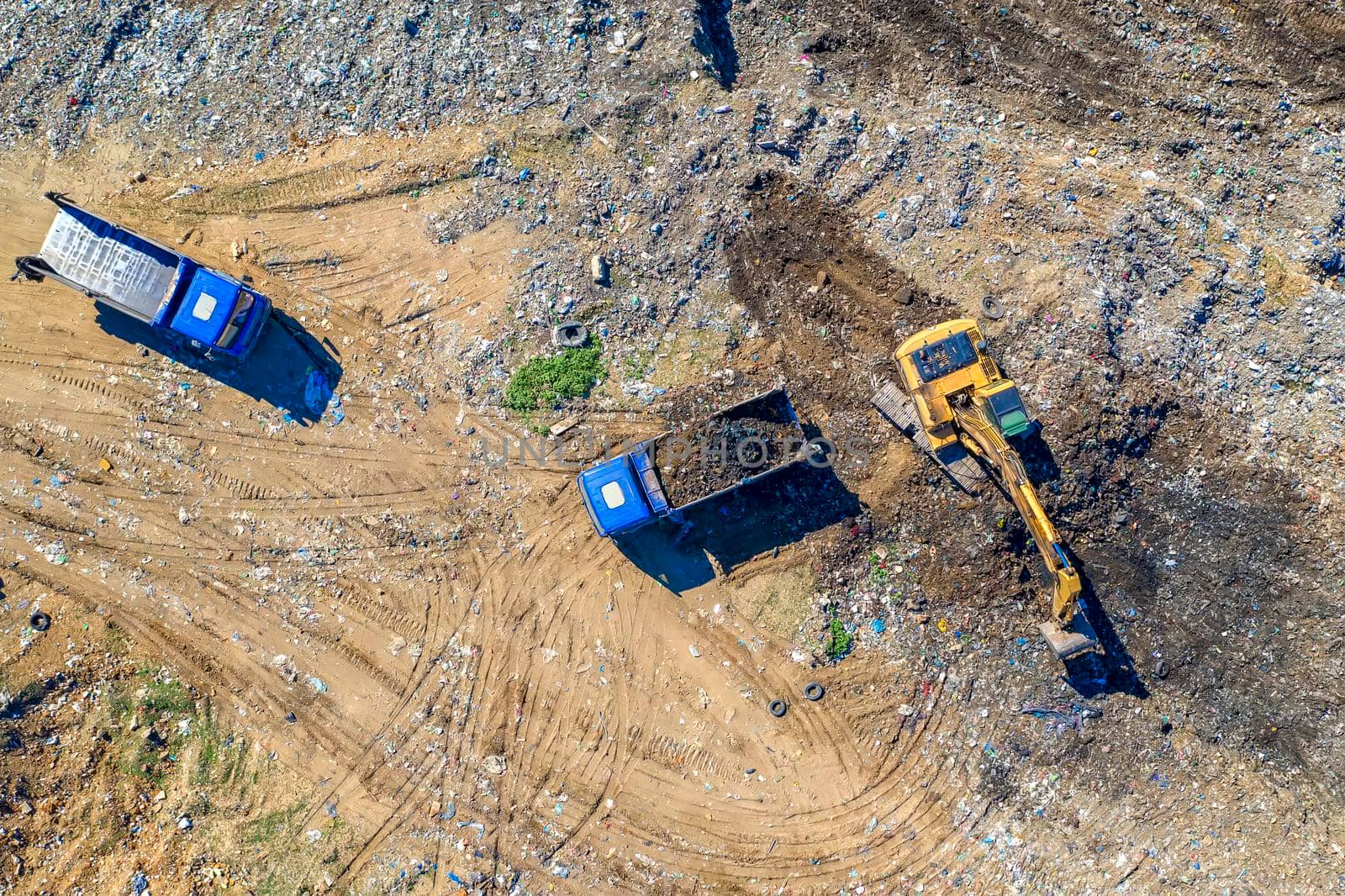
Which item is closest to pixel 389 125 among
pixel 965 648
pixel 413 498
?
pixel 413 498

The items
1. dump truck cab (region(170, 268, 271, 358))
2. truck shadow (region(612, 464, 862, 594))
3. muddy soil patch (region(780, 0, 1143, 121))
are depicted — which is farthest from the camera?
muddy soil patch (region(780, 0, 1143, 121))

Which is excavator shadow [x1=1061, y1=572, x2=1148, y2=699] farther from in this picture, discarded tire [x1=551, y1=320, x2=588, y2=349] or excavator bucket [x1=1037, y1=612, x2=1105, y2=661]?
discarded tire [x1=551, y1=320, x2=588, y2=349]

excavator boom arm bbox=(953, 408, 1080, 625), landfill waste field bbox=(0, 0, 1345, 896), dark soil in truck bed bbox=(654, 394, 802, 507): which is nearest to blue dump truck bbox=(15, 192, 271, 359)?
landfill waste field bbox=(0, 0, 1345, 896)

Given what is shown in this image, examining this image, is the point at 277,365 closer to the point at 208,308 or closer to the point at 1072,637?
the point at 208,308

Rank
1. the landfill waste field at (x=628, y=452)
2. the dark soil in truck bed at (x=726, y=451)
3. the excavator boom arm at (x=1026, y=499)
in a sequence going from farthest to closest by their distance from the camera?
1. the landfill waste field at (x=628, y=452)
2. the dark soil in truck bed at (x=726, y=451)
3. the excavator boom arm at (x=1026, y=499)

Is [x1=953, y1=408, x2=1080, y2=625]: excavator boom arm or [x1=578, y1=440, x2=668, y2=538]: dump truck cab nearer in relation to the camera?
[x1=953, y1=408, x2=1080, y2=625]: excavator boom arm

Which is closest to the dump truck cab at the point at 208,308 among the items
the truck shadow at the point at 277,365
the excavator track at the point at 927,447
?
the truck shadow at the point at 277,365

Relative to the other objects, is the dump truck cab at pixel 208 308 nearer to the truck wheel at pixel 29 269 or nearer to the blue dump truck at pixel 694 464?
the truck wheel at pixel 29 269
